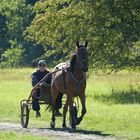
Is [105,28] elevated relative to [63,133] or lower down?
elevated

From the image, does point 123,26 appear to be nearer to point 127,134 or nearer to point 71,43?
point 71,43

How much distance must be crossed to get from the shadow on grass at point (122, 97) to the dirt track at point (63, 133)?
9.95 metres

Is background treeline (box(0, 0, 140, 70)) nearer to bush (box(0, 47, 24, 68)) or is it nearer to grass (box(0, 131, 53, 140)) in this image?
grass (box(0, 131, 53, 140))

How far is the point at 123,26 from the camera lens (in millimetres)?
30906

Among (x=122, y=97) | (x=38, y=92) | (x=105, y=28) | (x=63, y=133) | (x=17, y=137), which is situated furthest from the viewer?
(x=105, y=28)

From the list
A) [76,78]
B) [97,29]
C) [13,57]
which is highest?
[97,29]

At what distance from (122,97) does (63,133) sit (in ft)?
43.9

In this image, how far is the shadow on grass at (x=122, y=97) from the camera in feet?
90.7

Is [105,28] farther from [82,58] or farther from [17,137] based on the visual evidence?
[17,137]

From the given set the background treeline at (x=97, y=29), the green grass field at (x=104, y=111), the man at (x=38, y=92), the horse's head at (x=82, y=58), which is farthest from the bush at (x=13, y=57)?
the horse's head at (x=82, y=58)

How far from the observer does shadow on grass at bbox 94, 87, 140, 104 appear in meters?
27.7

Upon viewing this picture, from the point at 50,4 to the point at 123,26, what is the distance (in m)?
4.64

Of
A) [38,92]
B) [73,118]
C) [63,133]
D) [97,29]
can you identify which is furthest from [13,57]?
[63,133]

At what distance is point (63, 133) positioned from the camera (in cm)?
1620
